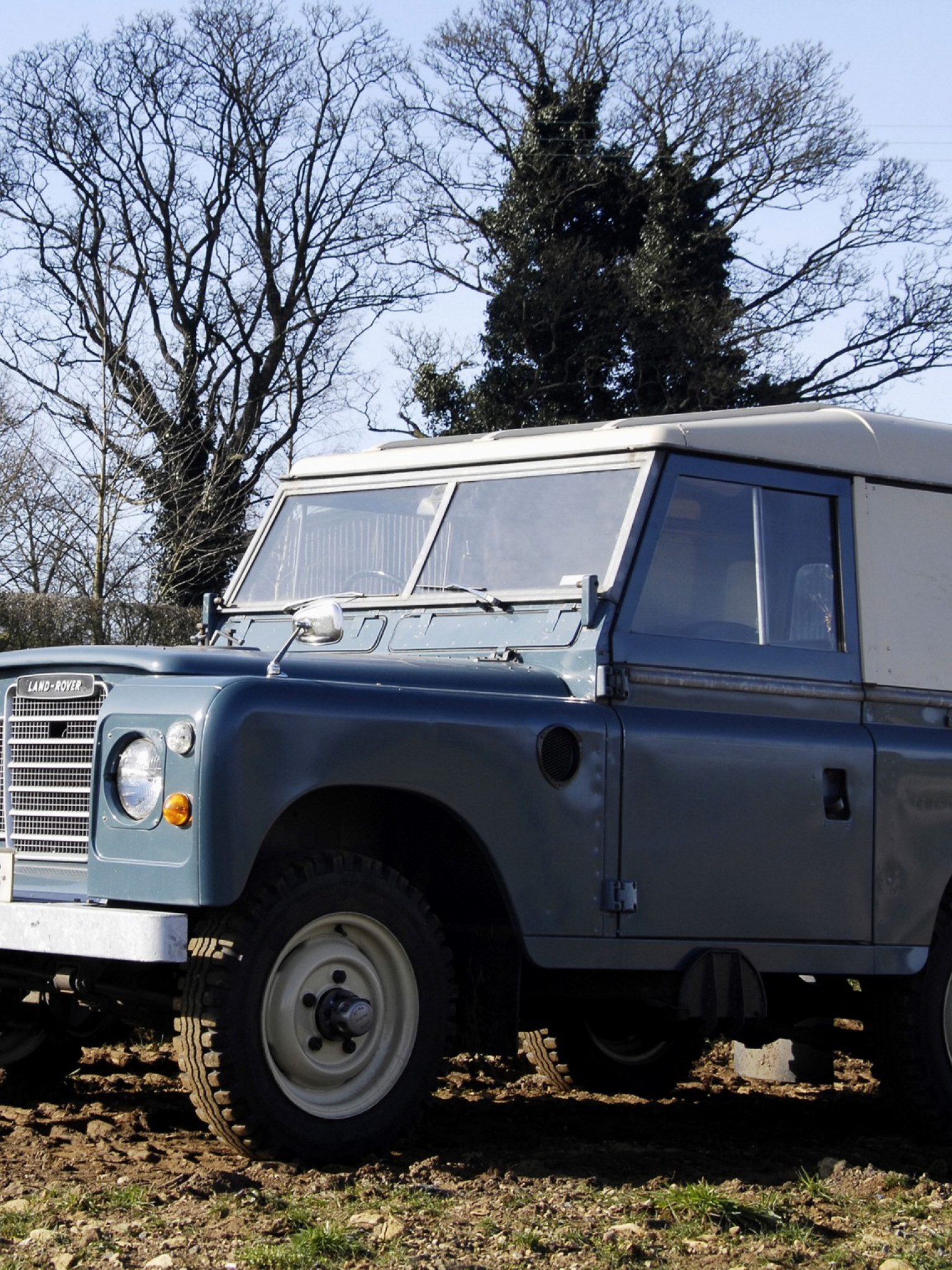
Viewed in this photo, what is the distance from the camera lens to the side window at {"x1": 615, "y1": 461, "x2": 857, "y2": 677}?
5918mm

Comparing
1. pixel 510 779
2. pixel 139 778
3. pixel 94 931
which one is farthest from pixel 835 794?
pixel 94 931

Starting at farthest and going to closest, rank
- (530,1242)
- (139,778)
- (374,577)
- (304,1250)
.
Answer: (374,577) < (139,778) < (530,1242) < (304,1250)

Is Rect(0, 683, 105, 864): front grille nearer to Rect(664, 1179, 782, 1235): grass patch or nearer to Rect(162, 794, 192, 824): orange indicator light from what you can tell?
Rect(162, 794, 192, 824): orange indicator light

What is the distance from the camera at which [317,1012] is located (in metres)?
5.11

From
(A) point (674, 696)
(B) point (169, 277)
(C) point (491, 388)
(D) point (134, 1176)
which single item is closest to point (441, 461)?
(A) point (674, 696)

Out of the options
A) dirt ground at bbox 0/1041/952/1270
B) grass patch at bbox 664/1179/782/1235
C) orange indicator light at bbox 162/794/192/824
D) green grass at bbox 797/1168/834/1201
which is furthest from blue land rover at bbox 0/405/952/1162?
grass patch at bbox 664/1179/782/1235

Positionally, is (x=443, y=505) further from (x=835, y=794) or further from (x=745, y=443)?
(x=835, y=794)

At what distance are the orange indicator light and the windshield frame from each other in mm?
1654

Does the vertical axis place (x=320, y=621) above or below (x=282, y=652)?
above

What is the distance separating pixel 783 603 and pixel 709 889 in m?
1.11

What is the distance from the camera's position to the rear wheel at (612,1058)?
24.3ft

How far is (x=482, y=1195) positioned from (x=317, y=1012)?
0.74 m

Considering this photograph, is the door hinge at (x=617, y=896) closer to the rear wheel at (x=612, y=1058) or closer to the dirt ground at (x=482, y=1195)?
the dirt ground at (x=482, y=1195)

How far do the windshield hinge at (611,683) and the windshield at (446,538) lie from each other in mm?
345
